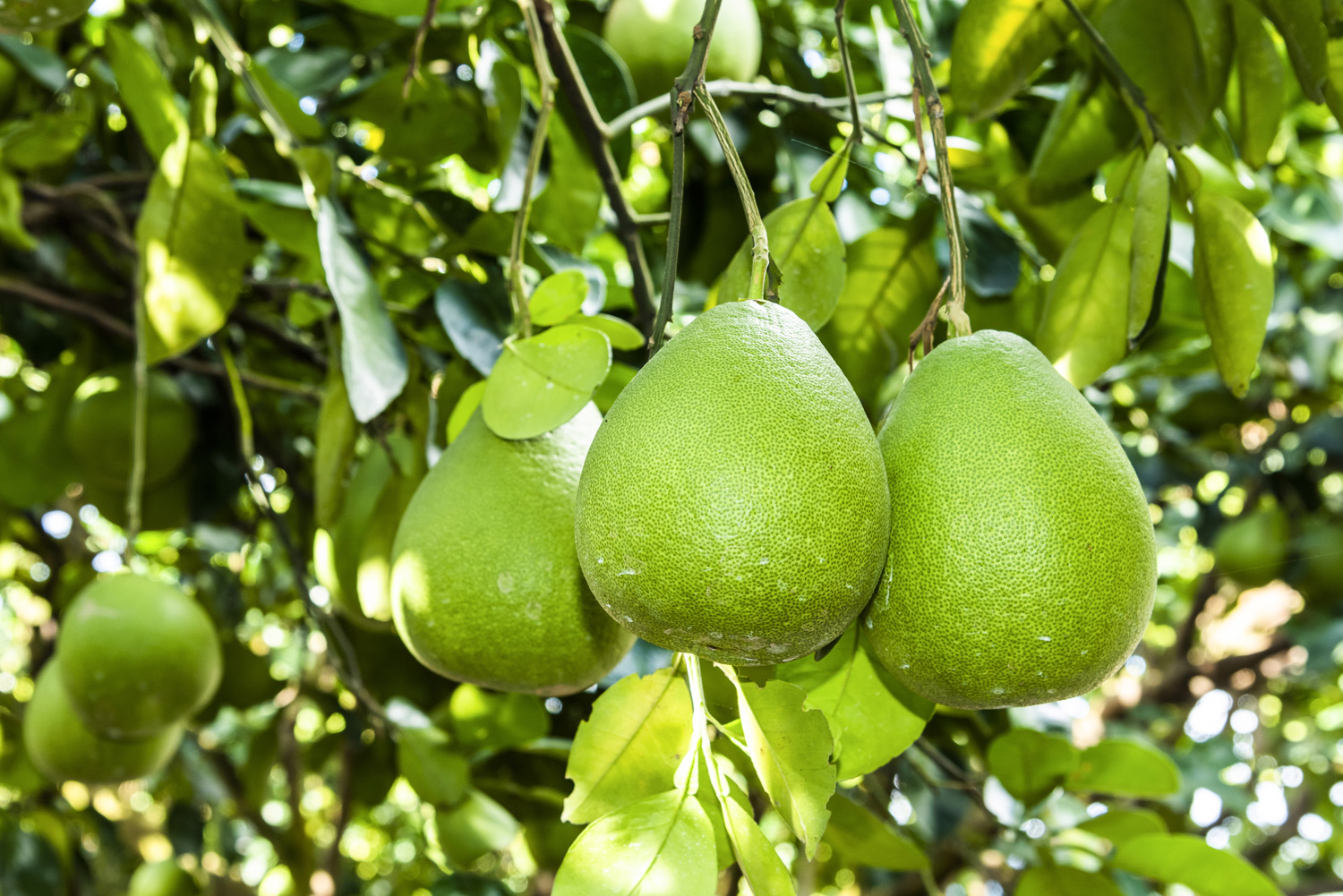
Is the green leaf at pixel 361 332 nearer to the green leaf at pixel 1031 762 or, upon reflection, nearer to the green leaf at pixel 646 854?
the green leaf at pixel 646 854

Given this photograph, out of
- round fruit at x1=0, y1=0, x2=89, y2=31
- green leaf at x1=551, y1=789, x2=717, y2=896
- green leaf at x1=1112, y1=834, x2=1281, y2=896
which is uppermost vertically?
round fruit at x1=0, y1=0, x2=89, y2=31

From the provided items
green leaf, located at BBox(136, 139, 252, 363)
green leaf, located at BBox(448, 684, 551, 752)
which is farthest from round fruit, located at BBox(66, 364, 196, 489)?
green leaf, located at BBox(448, 684, 551, 752)

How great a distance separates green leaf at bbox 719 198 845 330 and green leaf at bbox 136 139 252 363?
578 millimetres

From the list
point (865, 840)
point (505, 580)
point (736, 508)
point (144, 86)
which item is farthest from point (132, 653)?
point (736, 508)

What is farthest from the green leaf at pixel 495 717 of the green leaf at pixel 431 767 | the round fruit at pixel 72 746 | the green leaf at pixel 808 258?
the green leaf at pixel 808 258

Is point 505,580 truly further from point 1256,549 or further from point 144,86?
point 1256,549

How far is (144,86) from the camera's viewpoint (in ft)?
3.42

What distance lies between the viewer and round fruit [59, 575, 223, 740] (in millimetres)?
1190

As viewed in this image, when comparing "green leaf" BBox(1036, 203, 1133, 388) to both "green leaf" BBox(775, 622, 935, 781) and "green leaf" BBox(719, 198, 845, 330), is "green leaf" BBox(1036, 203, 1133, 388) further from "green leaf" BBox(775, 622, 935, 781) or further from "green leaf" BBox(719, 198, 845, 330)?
"green leaf" BBox(775, 622, 935, 781)

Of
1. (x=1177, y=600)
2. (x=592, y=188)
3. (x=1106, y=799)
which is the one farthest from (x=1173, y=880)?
(x=1177, y=600)

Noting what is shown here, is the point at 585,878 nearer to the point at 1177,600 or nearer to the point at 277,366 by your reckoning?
the point at 277,366

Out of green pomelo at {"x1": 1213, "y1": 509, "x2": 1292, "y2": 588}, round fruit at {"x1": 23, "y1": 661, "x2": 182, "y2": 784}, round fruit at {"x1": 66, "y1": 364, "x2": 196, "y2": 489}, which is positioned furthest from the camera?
green pomelo at {"x1": 1213, "y1": 509, "x2": 1292, "y2": 588}

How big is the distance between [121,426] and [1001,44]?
1315 mm

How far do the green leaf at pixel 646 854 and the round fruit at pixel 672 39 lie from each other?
39.0 inches
